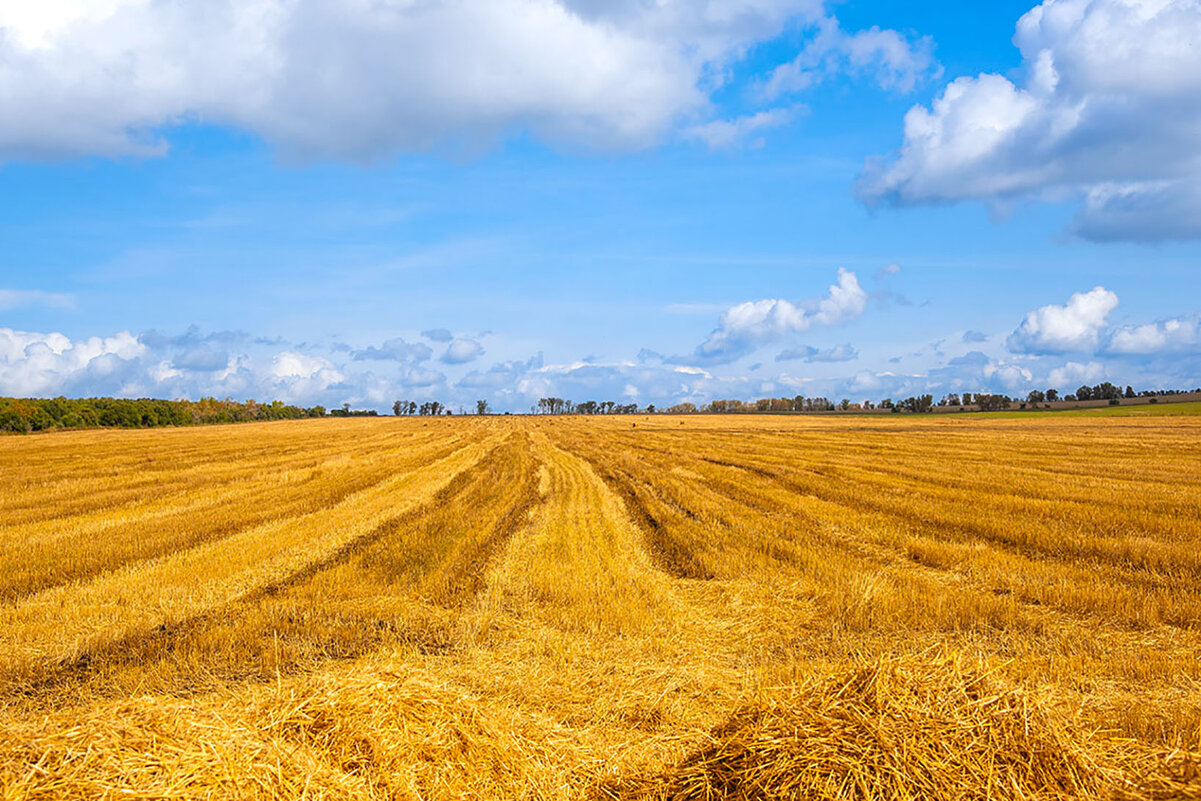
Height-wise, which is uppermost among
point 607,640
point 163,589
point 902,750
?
point 902,750

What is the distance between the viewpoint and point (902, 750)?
154 inches

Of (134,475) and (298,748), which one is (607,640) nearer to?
(298,748)

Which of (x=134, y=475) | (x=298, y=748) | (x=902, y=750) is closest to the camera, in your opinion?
Answer: (x=902, y=750)

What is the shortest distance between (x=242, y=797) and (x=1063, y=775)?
4795 millimetres

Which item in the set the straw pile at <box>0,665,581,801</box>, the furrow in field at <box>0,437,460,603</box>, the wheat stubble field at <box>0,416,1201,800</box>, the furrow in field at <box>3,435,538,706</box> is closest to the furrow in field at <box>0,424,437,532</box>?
the wheat stubble field at <box>0,416,1201,800</box>

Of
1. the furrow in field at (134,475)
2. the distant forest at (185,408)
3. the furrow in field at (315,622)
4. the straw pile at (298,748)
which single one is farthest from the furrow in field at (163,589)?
the distant forest at (185,408)

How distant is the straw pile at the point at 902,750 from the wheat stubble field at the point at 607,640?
0.02 metres

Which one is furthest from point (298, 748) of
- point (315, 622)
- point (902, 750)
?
point (315, 622)

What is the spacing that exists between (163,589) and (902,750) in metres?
11.4

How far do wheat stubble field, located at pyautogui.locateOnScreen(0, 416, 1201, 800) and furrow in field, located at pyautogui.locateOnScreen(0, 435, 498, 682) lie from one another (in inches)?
3.1

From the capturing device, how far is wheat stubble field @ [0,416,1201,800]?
397cm

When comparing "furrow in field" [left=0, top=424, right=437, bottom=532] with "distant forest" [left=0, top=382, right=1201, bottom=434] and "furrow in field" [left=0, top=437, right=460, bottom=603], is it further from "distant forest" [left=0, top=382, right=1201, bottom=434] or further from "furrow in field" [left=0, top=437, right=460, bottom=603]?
"distant forest" [left=0, top=382, right=1201, bottom=434]

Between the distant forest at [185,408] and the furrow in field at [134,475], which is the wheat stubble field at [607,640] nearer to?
the furrow in field at [134,475]

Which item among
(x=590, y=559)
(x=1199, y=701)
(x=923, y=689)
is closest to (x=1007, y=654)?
(x=1199, y=701)
